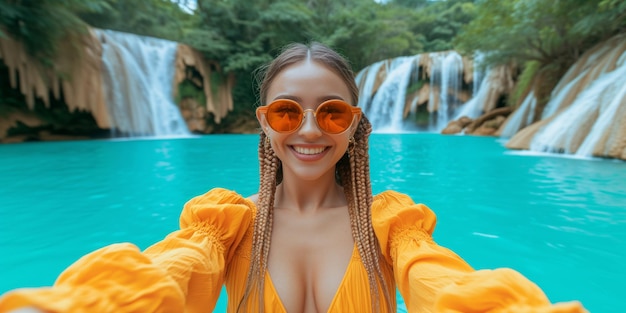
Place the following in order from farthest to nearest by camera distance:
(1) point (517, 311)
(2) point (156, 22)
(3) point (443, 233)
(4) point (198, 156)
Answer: (2) point (156, 22) → (4) point (198, 156) → (3) point (443, 233) → (1) point (517, 311)

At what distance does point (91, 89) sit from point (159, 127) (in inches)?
150

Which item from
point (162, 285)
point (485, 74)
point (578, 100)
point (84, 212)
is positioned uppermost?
point (485, 74)

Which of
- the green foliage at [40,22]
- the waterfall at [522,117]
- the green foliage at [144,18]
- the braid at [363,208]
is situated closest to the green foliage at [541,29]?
the waterfall at [522,117]

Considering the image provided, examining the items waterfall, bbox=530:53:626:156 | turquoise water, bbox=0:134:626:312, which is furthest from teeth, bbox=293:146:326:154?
waterfall, bbox=530:53:626:156

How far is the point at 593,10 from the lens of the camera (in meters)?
8.98

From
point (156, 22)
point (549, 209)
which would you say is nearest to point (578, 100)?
point (549, 209)

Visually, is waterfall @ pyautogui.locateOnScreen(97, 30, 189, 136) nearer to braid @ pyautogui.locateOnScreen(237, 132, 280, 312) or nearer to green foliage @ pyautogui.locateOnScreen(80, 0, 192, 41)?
green foliage @ pyautogui.locateOnScreen(80, 0, 192, 41)

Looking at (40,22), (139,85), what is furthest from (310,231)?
(139,85)

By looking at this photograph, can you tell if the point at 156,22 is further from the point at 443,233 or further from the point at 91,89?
the point at 443,233

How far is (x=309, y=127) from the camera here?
1088mm

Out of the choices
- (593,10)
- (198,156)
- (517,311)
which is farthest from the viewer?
(593,10)

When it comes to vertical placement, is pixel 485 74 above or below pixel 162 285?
above

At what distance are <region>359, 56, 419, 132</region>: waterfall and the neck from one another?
1773 centimetres

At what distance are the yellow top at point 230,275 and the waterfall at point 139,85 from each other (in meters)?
15.7
